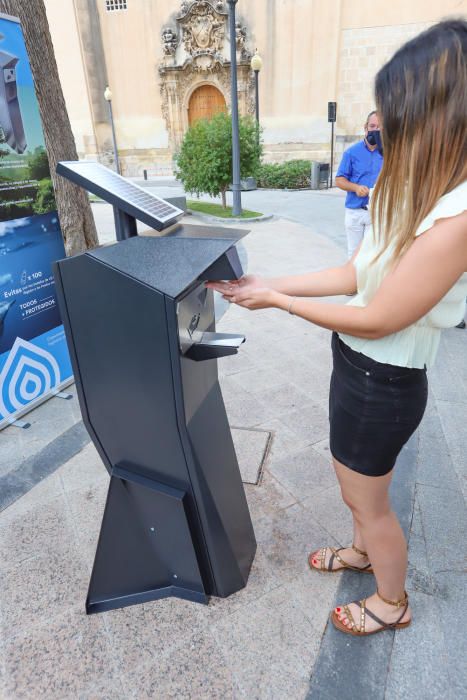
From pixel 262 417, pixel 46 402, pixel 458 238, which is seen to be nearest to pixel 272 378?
pixel 262 417

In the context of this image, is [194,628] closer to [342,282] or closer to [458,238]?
[342,282]

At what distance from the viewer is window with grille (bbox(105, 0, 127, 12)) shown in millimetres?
20703

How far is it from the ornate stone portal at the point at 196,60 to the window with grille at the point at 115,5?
207cm

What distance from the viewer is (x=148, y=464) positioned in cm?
148

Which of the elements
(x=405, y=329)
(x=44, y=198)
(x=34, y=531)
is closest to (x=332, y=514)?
(x=405, y=329)

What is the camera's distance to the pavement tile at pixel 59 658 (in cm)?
147

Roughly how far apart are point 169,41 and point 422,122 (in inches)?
972

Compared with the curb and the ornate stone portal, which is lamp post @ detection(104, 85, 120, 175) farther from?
the curb

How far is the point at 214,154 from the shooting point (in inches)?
413

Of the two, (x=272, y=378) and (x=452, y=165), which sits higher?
(x=452, y=165)

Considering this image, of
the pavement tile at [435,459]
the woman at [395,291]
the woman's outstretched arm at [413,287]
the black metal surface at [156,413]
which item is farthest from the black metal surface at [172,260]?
the pavement tile at [435,459]

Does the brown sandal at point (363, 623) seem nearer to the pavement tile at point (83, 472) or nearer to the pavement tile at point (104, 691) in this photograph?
the pavement tile at point (104, 691)

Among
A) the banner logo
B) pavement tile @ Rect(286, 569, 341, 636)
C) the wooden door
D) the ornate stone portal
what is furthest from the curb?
the wooden door

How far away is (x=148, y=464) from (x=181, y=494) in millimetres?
146
